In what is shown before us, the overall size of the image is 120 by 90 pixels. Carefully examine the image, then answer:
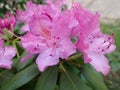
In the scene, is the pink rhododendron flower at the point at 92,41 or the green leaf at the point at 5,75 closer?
the pink rhododendron flower at the point at 92,41

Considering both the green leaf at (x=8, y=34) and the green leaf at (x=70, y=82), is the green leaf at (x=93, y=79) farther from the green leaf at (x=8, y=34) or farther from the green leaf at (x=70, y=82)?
the green leaf at (x=8, y=34)

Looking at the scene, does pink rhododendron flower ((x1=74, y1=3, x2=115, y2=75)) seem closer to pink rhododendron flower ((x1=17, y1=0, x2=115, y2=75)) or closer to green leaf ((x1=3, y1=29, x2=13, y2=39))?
pink rhododendron flower ((x1=17, y1=0, x2=115, y2=75))

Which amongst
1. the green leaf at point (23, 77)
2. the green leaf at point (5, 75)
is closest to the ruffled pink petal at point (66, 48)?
the green leaf at point (23, 77)

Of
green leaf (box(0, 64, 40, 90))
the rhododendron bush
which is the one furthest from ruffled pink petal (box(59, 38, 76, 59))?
green leaf (box(0, 64, 40, 90))

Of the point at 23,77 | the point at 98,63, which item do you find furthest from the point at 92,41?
the point at 23,77

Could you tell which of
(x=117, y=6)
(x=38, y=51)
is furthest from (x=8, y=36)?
(x=117, y=6)

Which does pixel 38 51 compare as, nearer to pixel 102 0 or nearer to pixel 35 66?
pixel 35 66

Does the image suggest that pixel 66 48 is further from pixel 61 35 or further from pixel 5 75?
pixel 5 75

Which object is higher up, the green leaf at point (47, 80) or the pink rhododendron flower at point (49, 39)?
the pink rhododendron flower at point (49, 39)
